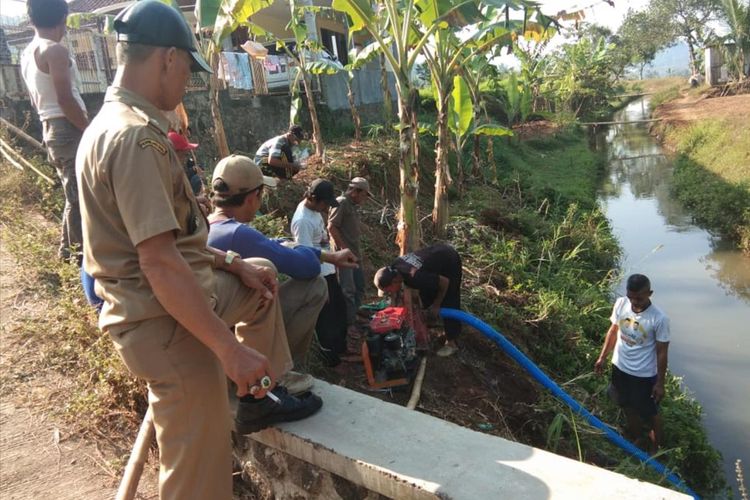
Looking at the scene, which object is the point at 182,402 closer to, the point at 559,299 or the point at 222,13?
the point at 222,13

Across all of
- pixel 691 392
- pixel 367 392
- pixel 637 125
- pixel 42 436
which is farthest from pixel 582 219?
pixel 637 125

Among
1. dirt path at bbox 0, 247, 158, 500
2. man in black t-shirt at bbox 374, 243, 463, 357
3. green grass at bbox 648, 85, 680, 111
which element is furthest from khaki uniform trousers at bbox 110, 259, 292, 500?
green grass at bbox 648, 85, 680, 111

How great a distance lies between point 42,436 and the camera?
111 inches

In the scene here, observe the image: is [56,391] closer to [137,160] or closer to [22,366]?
[22,366]

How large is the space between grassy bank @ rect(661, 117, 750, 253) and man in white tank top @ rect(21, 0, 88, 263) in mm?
10815

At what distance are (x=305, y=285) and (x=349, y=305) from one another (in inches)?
80.4

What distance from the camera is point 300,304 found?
8.71ft

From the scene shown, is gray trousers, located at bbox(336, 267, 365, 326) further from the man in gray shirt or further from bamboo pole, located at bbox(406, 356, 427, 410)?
bamboo pole, located at bbox(406, 356, 427, 410)

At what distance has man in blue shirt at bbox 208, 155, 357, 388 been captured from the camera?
246 centimetres

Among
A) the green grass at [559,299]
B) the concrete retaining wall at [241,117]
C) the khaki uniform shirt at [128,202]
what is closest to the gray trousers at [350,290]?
the green grass at [559,299]

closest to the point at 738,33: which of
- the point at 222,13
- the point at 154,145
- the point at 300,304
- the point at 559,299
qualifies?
the point at 559,299

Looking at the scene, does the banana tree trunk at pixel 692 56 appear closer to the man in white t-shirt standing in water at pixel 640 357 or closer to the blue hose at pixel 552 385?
the man in white t-shirt standing in water at pixel 640 357

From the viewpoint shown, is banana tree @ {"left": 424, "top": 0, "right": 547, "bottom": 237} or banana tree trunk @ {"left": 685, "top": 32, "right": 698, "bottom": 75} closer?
banana tree @ {"left": 424, "top": 0, "right": 547, "bottom": 237}

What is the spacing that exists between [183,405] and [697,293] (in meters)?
9.12
